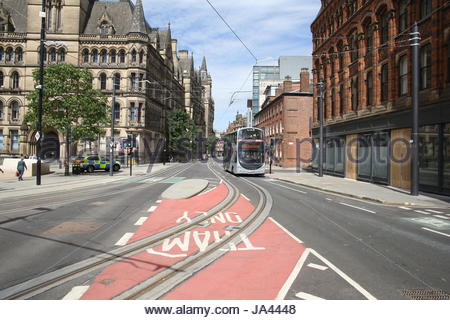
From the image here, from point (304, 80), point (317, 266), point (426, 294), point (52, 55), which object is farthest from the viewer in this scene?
point (52, 55)

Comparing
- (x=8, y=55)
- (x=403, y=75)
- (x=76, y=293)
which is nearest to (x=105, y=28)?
(x=8, y=55)

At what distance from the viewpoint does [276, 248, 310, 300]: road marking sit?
4.41m

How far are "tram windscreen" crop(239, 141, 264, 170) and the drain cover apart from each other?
2225 centimetres

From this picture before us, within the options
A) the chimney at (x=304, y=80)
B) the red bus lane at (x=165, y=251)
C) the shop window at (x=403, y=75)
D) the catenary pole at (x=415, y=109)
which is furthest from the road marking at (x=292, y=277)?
the chimney at (x=304, y=80)

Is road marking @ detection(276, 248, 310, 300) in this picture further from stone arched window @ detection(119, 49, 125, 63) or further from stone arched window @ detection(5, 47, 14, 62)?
stone arched window @ detection(5, 47, 14, 62)

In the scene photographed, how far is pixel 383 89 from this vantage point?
72.3 feet

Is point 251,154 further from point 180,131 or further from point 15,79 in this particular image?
point 15,79

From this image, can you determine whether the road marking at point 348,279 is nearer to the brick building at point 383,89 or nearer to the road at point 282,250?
the road at point 282,250

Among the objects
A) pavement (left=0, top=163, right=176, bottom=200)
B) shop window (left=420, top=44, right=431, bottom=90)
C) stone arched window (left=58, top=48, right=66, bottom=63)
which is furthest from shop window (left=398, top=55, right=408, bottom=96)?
stone arched window (left=58, top=48, right=66, bottom=63)

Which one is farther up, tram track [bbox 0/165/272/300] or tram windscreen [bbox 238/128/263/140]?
tram windscreen [bbox 238/128/263/140]

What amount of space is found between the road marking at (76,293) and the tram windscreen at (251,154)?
22.6 metres

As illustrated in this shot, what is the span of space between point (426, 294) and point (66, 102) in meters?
26.3
